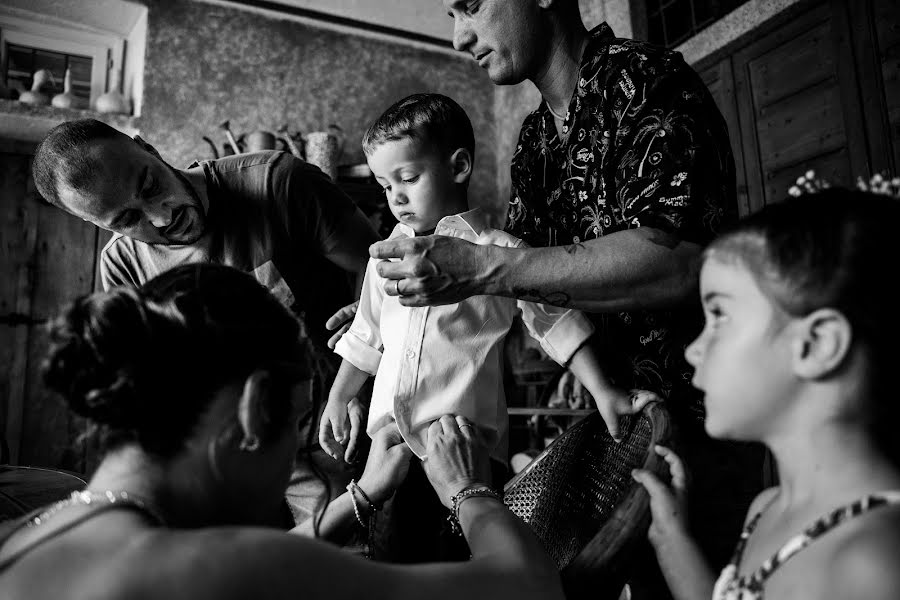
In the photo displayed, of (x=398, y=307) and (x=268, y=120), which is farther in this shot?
(x=268, y=120)

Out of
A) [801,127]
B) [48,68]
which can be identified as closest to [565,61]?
[801,127]

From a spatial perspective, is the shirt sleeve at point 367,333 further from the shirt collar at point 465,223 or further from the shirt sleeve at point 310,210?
the shirt sleeve at point 310,210

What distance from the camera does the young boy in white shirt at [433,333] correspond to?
4.93 feet

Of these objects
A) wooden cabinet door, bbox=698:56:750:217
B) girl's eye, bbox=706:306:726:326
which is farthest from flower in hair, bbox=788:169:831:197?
wooden cabinet door, bbox=698:56:750:217

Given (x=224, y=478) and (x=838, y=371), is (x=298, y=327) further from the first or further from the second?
(x=838, y=371)

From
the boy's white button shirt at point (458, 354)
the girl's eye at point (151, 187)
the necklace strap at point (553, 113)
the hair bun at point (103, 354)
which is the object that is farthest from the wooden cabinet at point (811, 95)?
the hair bun at point (103, 354)

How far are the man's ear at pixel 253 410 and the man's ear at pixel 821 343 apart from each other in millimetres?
625

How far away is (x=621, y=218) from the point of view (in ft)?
4.62

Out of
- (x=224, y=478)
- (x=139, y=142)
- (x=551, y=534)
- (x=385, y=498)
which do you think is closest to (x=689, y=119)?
(x=551, y=534)

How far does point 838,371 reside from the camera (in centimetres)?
81

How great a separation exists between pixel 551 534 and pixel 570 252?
0.50 meters

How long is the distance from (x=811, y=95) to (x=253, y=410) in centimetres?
403

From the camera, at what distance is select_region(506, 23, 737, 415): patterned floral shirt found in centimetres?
134

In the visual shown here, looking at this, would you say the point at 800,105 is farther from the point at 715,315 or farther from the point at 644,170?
the point at 715,315
